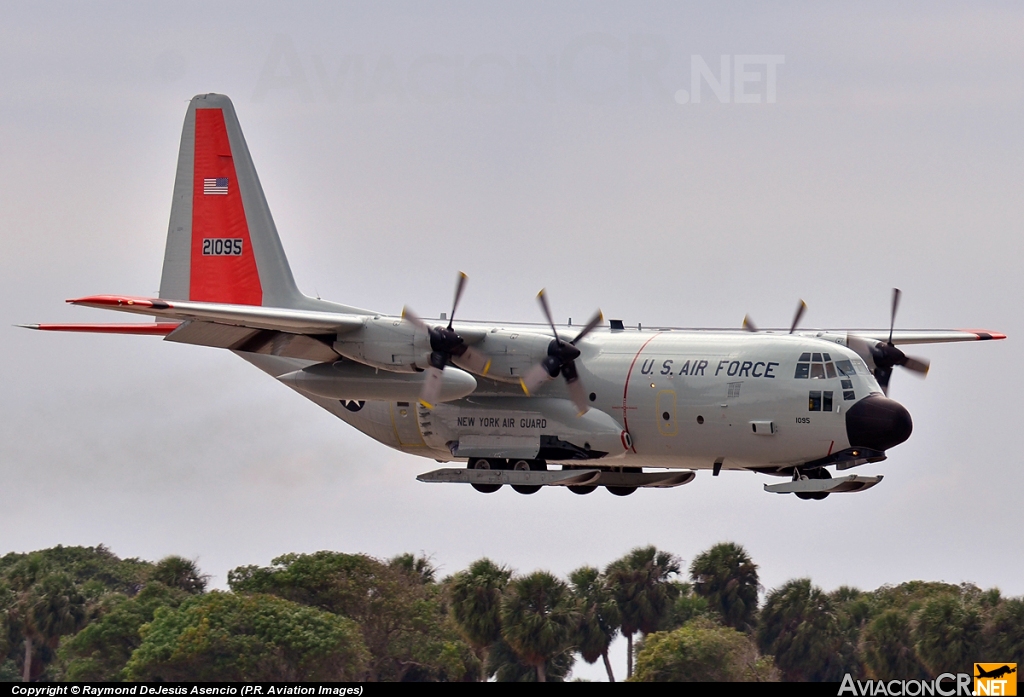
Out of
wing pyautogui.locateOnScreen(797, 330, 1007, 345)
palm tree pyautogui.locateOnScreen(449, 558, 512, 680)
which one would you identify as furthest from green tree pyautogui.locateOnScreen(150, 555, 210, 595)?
wing pyautogui.locateOnScreen(797, 330, 1007, 345)

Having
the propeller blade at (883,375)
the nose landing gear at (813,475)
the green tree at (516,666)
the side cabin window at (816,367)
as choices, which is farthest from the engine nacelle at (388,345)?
the green tree at (516,666)

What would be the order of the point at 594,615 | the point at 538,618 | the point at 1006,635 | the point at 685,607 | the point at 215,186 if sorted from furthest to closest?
the point at 685,607 < the point at 594,615 < the point at 538,618 < the point at 1006,635 < the point at 215,186

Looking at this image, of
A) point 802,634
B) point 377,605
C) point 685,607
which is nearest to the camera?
point 377,605

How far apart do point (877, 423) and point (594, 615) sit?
47.7 feet

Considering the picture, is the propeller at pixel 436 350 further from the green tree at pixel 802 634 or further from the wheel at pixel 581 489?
the green tree at pixel 802 634

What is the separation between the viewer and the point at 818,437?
34531 millimetres

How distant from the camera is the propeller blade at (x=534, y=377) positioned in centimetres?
3525

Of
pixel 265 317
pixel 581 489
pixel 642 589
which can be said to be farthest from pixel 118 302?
pixel 642 589

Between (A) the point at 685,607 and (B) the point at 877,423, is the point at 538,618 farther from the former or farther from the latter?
(B) the point at 877,423

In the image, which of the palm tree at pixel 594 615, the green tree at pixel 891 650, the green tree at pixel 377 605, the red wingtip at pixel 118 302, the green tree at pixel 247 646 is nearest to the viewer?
the red wingtip at pixel 118 302

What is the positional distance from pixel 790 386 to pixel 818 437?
112 cm

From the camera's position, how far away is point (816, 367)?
34688 mm

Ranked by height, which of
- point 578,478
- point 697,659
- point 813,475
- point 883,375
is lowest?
point 697,659

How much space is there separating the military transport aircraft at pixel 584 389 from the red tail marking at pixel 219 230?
202 centimetres
